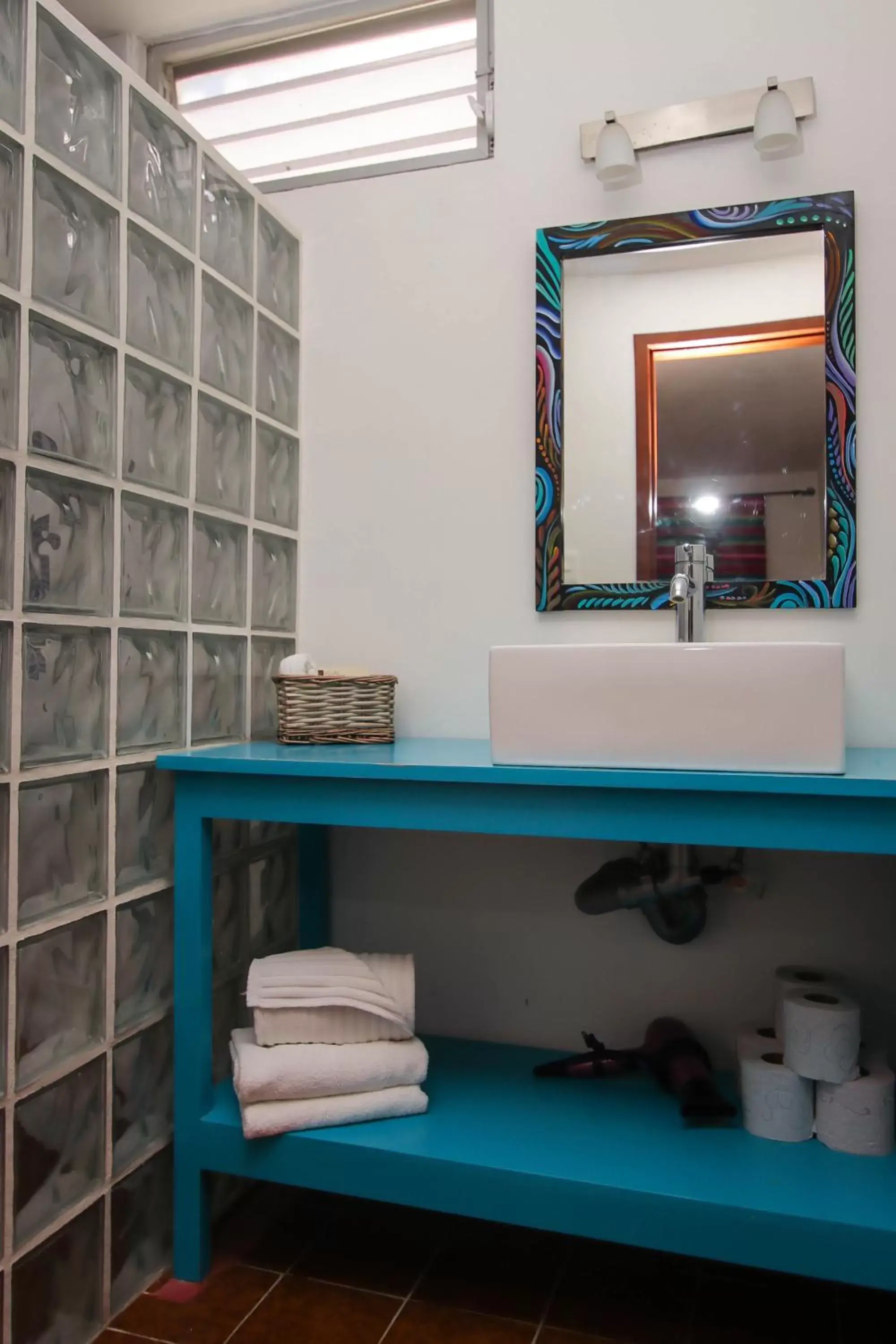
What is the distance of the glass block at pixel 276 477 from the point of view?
6.01 ft

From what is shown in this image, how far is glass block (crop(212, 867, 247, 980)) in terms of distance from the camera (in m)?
1.67

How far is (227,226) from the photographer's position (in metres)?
1.73

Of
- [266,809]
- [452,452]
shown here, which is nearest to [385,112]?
[452,452]

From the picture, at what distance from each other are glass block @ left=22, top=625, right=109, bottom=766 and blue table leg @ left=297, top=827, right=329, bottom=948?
623mm

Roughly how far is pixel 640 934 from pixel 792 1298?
587mm

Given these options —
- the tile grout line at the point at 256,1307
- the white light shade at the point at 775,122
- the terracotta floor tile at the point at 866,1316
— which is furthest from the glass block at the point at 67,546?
the terracotta floor tile at the point at 866,1316

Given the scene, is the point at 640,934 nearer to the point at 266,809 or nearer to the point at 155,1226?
the point at 266,809

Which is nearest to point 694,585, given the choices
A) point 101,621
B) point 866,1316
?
point 101,621

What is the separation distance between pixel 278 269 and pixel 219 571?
668 millimetres

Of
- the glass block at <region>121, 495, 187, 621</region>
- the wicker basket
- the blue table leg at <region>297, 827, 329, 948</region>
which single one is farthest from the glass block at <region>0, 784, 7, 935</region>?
the blue table leg at <region>297, 827, 329, 948</region>

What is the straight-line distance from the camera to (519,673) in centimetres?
135

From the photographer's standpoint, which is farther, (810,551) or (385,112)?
(385,112)

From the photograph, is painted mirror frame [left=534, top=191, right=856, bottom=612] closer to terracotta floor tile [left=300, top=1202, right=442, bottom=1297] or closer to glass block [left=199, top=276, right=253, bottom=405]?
glass block [left=199, top=276, right=253, bottom=405]

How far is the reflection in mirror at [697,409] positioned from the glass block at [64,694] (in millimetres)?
861
